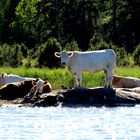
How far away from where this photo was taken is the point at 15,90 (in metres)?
32.4

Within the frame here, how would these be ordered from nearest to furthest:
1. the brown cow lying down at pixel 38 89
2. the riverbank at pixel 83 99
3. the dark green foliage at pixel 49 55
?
the riverbank at pixel 83 99 < the brown cow lying down at pixel 38 89 < the dark green foliage at pixel 49 55

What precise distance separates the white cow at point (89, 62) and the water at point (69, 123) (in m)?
4.50

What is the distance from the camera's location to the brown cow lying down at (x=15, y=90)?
3231 cm

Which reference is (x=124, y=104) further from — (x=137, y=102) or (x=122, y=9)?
(x=122, y=9)

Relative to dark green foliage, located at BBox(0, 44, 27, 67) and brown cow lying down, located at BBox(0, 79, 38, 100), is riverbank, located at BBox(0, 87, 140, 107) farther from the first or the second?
dark green foliage, located at BBox(0, 44, 27, 67)

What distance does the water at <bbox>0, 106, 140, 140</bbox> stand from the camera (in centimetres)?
1908

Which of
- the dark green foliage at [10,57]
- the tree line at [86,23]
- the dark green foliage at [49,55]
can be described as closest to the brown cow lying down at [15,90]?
the dark green foliage at [49,55]

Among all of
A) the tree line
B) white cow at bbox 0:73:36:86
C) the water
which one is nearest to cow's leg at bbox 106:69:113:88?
the water

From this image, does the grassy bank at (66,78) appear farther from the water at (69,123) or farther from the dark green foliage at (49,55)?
the dark green foliage at (49,55)

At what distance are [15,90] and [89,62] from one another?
3.57 metres

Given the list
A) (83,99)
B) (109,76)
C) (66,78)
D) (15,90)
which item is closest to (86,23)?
(66,78)

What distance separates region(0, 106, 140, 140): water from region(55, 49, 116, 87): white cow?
14.8 feet

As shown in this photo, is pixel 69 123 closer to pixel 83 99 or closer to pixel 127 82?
pixel 83 99

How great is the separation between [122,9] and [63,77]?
1601 inches
